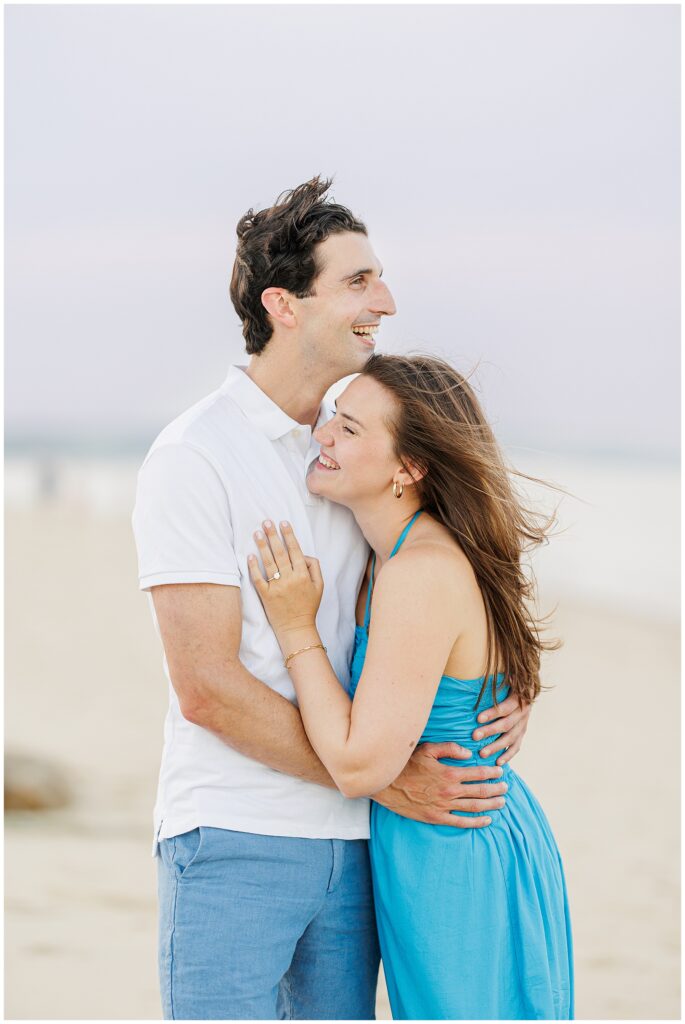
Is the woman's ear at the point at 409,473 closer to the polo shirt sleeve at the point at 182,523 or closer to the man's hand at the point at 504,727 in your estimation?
the polo shirt sleeve at the point at 182,523

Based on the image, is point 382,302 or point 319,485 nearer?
point 319,485

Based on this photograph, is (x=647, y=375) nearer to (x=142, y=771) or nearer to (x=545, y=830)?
(x=142, y=771)

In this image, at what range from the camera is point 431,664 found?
2.39 metres

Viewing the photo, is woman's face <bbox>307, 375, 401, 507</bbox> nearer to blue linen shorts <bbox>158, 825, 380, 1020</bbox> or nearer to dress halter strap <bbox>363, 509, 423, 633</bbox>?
dress halter strap <bbox>363, 509, 423, 633</bbox>

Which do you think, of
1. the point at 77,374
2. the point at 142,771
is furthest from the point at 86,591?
the point at 77,374

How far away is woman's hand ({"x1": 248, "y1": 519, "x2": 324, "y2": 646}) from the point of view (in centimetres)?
248

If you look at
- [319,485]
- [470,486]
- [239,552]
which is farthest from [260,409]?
[470,486]

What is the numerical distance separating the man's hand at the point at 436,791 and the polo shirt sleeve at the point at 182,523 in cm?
59

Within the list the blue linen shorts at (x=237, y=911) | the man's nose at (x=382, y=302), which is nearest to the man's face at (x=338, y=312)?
the man's nose at (x=382, y=302)

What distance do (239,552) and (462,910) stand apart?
95 cm

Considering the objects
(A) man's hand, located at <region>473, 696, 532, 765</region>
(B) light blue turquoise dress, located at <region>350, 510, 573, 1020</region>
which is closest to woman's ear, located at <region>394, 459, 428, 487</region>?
(B) light blue turquoise dress, located at <region>350, 510, 573, 1020</region>

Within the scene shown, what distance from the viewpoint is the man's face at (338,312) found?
2738 millimetres

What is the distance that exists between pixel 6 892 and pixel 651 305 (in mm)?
24144

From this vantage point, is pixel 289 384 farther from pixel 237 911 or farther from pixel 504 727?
pixel 237 911
